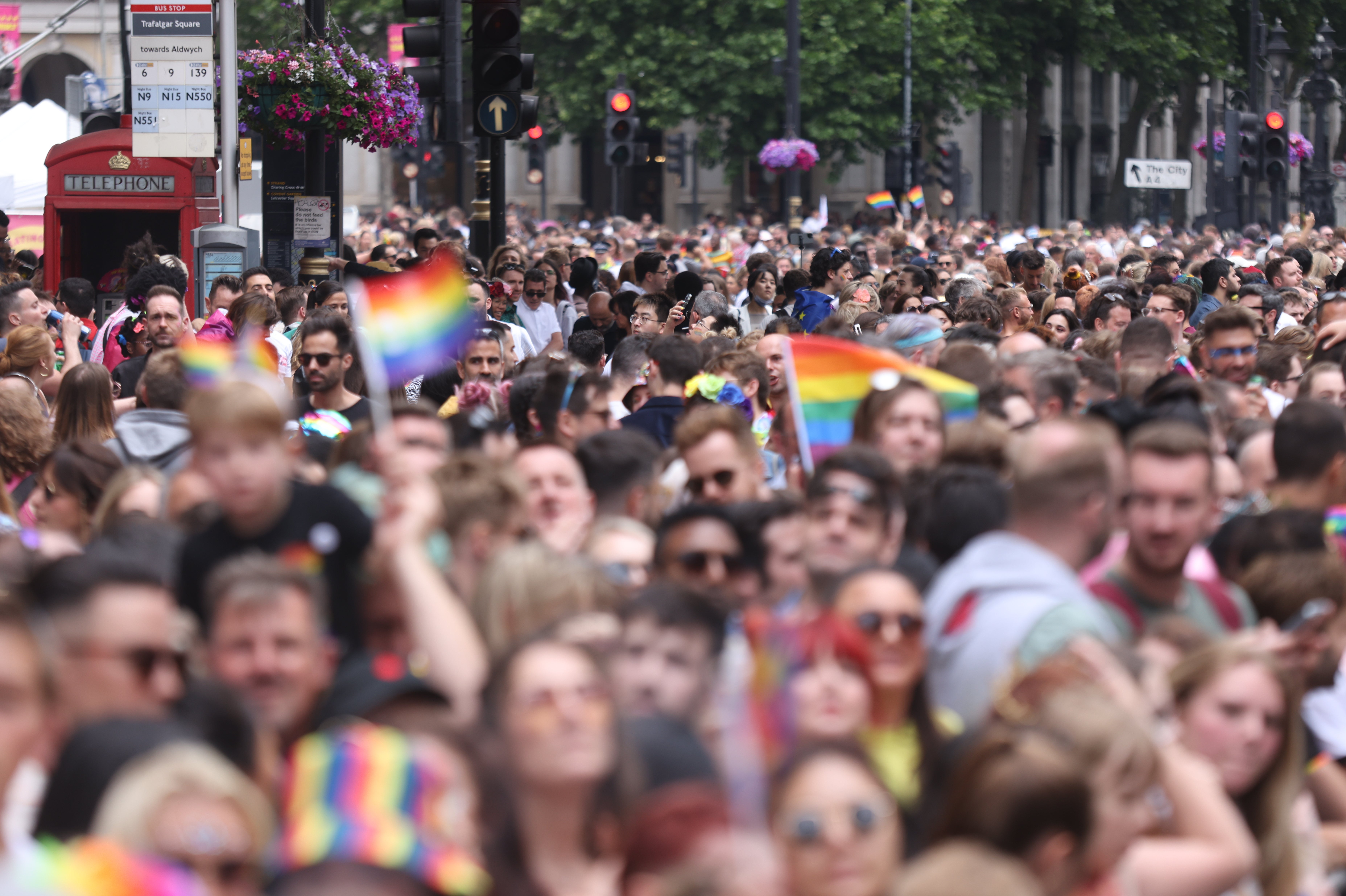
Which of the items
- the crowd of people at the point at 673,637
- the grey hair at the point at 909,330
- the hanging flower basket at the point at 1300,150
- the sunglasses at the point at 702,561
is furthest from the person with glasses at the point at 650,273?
the hanging flower basket at the point at 1300,150

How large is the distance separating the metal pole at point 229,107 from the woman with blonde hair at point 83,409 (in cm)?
669

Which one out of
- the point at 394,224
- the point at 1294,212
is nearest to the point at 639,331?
the point at 394,224

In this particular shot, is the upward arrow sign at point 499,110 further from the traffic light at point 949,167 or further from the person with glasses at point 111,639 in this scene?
the traffic light at point 949,167

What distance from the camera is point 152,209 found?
15.8 meters

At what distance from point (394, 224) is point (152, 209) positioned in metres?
25.7

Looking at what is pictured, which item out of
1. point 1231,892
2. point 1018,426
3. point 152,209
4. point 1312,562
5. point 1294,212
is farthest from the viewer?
point 1294,212

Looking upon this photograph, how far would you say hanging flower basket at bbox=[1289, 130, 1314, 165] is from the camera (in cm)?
3256

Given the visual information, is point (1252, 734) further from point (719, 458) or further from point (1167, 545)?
point (719, 458)

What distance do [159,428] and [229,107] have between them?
7287 millimetres

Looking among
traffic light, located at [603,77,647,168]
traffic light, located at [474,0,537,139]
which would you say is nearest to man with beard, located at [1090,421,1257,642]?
traffic light, located at [474,0,537,139]

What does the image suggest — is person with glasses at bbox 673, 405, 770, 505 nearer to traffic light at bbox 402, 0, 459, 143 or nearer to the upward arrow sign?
the upward arrow sign

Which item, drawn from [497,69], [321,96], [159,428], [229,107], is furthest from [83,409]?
[321,96]

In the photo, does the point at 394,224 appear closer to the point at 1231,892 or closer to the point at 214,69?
the point at 214,69

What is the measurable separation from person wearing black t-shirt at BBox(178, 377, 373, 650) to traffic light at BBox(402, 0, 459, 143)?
794cm
